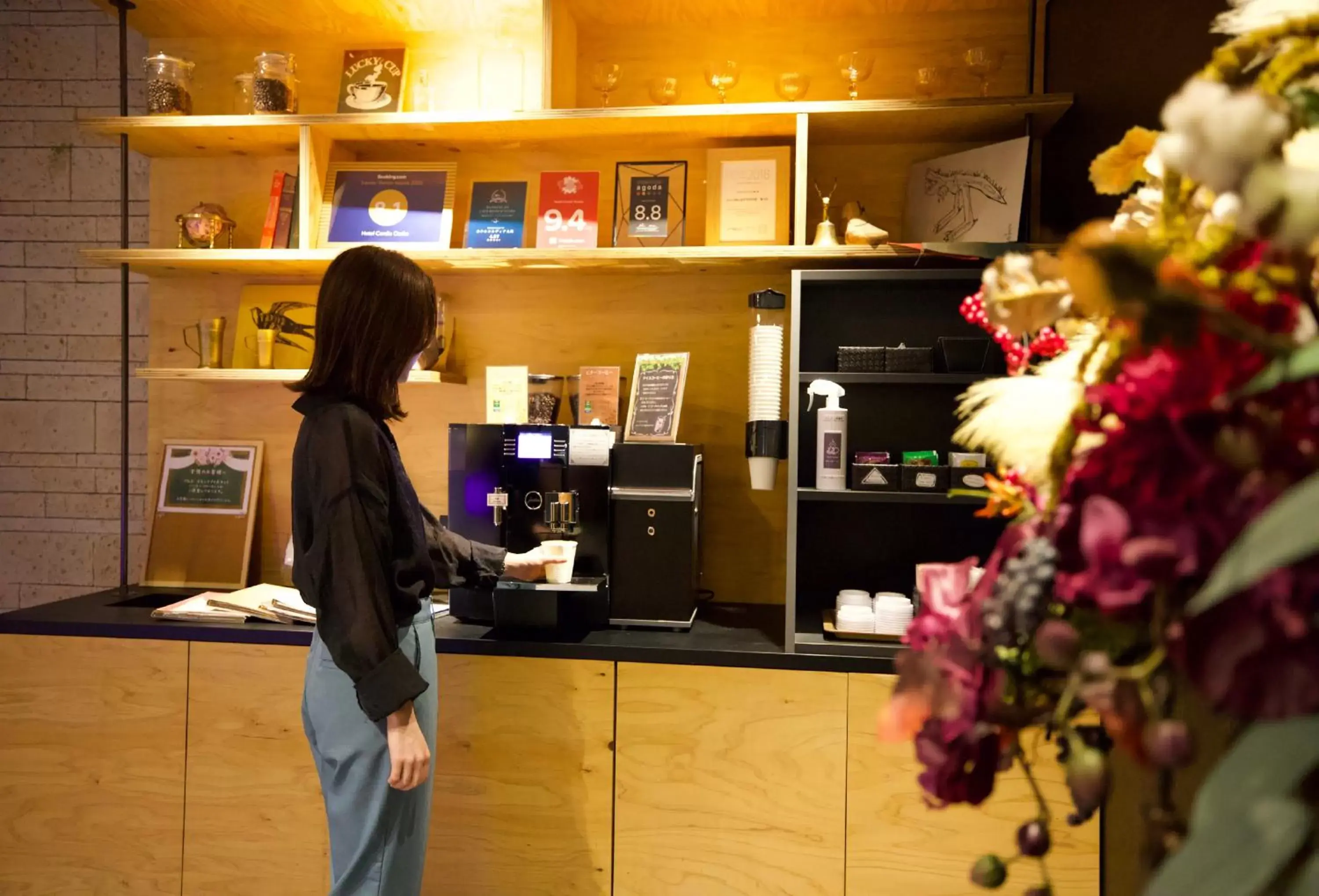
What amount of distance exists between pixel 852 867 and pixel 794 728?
342mm

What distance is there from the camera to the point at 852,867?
213 centimetres

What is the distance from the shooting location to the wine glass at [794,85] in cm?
248

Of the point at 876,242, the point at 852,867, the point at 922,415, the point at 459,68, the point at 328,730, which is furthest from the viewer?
the point at 459,68

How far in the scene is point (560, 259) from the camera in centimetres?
250

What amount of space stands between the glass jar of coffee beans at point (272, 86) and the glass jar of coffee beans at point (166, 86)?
0.76ft

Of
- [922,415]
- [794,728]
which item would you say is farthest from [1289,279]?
[922,415]

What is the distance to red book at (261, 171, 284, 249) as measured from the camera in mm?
2738

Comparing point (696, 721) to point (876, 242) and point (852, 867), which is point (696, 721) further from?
point (876, 242)

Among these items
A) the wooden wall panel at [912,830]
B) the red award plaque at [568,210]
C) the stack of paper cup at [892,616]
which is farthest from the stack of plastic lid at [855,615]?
the red award plaque at [568,210]

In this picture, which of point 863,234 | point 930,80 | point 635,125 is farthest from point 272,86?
point 930,80

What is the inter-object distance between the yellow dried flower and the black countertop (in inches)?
65.1

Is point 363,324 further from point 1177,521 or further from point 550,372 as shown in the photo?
point 1177,521

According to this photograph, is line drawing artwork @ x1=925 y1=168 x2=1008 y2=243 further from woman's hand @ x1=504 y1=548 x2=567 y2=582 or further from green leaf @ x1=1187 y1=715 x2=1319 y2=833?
green leaf @ x1=1187 y1=715 x2=1319 y2=833

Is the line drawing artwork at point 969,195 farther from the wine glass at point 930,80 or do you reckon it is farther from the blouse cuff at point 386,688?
the blouse cuff at point 386,688
